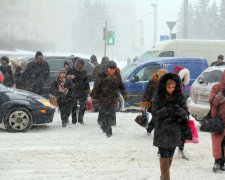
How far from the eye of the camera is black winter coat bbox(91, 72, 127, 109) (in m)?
10.5

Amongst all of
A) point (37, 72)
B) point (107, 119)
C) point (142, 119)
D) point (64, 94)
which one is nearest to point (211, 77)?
point (142, 119)

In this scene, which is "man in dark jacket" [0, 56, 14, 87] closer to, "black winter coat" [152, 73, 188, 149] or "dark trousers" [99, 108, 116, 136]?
"dark trousers" [99, 108, 116, 136]

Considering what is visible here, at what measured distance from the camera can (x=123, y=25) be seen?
147m

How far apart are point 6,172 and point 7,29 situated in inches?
2987

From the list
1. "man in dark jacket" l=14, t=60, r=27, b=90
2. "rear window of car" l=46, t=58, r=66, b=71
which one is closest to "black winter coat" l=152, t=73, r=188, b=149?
"man in dark jacket" l=14, t=60, r=27, b=90

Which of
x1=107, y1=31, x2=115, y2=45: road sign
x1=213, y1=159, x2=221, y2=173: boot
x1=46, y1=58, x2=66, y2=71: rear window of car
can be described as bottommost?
x1=213, y1=159, x2=221, y2=173: boot

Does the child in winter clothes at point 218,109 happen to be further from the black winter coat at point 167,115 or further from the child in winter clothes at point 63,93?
the child in winter clothes at point 63,93

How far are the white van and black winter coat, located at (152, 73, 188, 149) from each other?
44.7 ft

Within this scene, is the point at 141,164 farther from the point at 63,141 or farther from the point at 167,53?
the point at 167,53

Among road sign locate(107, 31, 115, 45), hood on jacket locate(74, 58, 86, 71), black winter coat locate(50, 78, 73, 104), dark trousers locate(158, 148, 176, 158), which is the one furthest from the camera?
road sign locate(107, 31, 115, 45)

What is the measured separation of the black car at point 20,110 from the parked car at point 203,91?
130 inches

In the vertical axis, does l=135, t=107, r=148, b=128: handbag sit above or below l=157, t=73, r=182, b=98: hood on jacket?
below

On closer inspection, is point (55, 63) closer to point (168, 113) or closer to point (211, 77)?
point (211, 77)

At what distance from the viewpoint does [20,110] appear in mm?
11070
